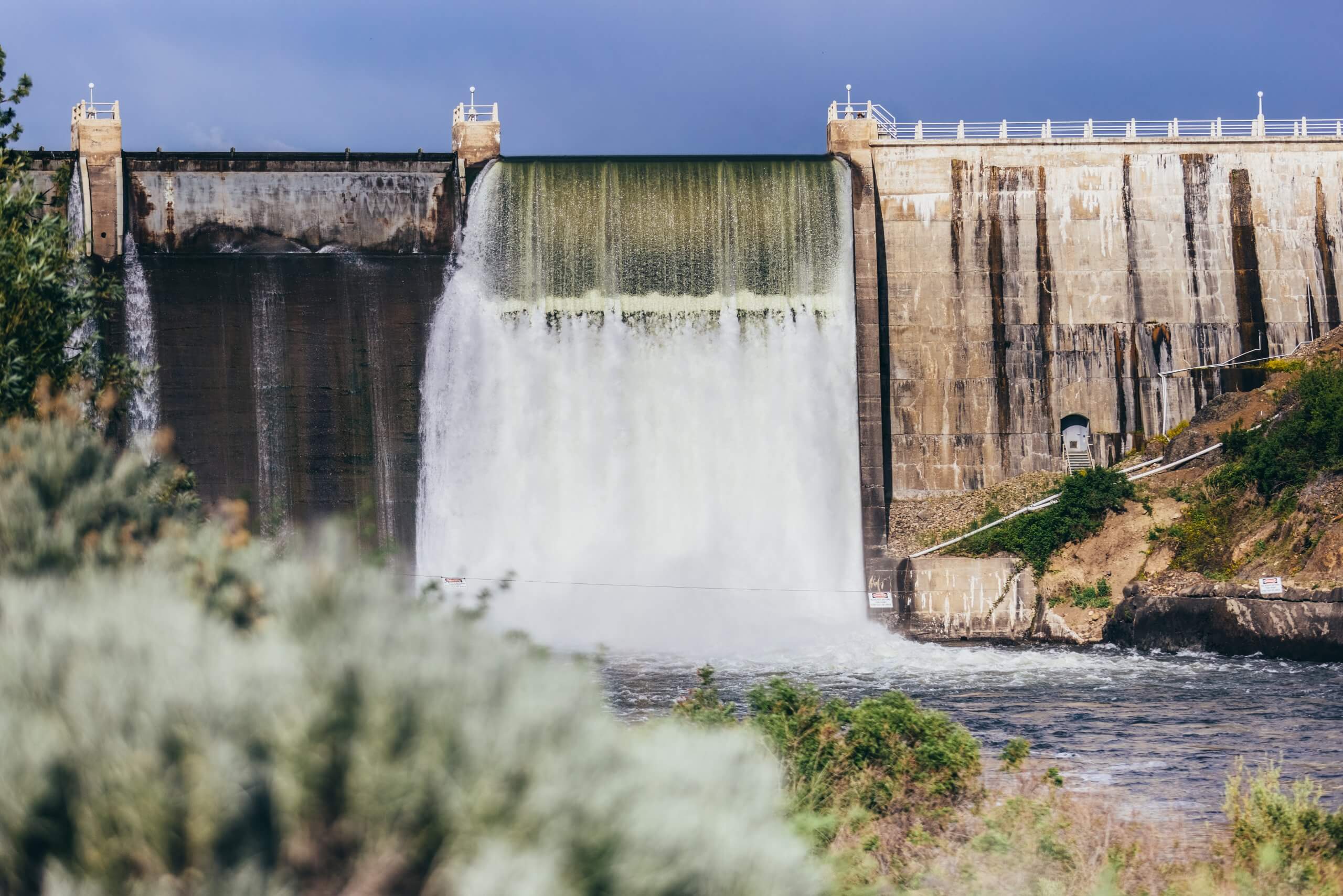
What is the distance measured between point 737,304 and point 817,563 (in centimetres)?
795

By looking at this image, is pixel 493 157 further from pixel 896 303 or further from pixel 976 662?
pixel 976 662

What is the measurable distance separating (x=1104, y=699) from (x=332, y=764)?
24.8 metres

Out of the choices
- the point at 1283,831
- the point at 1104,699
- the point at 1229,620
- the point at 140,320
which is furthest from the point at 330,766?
the point at 140,320

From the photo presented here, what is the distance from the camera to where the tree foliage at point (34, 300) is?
52.2ft

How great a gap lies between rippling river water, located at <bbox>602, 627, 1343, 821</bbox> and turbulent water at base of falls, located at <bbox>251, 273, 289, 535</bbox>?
11.8 m

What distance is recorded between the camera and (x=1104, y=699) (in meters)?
28.4

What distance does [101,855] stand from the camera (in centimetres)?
548

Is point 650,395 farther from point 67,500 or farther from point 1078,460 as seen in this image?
point 67,500

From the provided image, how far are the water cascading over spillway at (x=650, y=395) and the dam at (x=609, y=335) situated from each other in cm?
8

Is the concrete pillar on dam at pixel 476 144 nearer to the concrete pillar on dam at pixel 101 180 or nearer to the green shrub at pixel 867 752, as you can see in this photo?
the concrete pillar on dam at pixel 101 180

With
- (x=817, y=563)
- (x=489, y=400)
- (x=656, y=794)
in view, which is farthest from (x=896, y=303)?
(x=656, y=794)

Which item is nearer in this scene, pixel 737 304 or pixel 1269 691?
pixel 1269 691

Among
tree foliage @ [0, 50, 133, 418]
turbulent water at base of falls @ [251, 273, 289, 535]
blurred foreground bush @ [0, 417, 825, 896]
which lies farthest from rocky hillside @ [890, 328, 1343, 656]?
blurred foreground bush @ [0, 417, 825, 896]

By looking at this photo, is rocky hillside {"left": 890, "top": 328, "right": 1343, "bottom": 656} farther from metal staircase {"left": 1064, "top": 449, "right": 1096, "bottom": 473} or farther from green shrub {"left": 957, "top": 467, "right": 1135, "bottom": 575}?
metal staircase {"left": 1064, "top": 449, "right": 1096, "bottom": 473}
